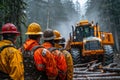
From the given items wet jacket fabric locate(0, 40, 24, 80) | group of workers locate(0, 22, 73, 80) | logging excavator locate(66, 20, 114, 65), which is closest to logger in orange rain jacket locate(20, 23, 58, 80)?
group of workers locate(0, 22, 73, 80)

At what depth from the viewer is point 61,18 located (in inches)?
3484

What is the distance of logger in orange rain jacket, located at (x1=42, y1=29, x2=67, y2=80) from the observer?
6.56m

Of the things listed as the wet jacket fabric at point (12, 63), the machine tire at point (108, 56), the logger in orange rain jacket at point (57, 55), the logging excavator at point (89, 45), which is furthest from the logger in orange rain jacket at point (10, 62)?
the machine tire at point (108, 56)

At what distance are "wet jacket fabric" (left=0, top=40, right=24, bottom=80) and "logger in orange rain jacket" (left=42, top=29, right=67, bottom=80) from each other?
1483 millimetres

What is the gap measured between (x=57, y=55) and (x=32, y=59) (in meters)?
0.64

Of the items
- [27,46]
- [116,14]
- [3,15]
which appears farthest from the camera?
[116,14]

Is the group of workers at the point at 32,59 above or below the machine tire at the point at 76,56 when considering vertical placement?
above

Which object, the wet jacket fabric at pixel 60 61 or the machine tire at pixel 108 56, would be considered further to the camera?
the machine tire at pixel 108 56

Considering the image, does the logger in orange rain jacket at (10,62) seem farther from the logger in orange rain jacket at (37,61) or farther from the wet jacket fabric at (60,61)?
the wet jacket fabric at (60,61)

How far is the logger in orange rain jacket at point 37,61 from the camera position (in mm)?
6051

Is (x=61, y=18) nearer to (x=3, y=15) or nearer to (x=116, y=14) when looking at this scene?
(x=116, y=14)

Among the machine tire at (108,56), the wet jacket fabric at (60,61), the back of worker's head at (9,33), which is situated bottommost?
the machine tire at (108,56)

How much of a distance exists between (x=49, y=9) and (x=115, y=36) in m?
34.9

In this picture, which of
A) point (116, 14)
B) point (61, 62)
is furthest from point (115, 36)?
point (61, 62)
